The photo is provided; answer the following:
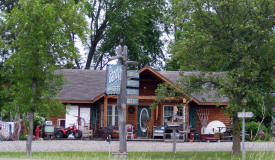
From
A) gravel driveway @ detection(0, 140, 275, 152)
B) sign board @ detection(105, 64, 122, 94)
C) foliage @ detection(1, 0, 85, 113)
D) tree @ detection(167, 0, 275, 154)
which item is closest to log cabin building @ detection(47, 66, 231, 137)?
gravel driveway @ detection(0, 140, 275, 152)

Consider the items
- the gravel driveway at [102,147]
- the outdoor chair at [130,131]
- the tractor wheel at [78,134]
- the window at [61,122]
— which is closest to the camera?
the gravel driveway at [102,147]

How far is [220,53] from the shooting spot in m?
17.3

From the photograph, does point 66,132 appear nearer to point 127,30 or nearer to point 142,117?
point 142,117

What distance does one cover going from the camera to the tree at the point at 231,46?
16.2 m

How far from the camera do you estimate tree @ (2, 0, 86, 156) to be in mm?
16766

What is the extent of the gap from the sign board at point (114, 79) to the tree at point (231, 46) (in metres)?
2.78

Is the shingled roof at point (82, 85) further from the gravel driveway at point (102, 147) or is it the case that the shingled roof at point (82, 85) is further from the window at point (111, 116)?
the gravel driveway at point (102, 147)

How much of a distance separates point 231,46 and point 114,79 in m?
4.65

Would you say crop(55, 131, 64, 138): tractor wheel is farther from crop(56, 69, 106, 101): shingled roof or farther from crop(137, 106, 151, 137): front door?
crop(137, 106, 151, 137): front door

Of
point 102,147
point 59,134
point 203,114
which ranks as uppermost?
point 203,114

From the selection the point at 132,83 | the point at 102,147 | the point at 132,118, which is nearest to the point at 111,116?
the point at 132,118

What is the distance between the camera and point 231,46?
1689 cm

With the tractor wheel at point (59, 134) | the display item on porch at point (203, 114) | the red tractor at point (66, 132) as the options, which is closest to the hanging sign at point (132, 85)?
the red tractor at point (66, 132)

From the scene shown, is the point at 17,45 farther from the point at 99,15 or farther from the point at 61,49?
the point at 99,15
